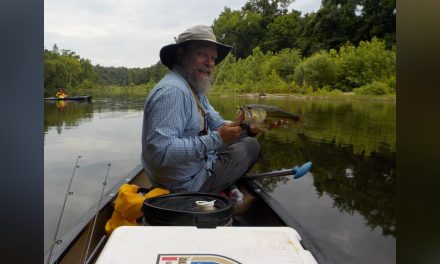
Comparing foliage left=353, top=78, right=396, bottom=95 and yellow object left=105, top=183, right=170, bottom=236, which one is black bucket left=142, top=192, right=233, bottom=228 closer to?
yellow object left=105, top=183, right=170, bottom=236

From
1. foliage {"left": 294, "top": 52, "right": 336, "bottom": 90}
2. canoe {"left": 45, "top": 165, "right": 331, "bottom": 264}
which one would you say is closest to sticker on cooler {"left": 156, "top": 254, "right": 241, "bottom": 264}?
canoe {"left": 45, "top": 165, "right": 331, "bottom": 264}

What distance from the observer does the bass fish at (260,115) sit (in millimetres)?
2464

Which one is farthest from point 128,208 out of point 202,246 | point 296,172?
point 296,172

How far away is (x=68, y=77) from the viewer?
120 ft

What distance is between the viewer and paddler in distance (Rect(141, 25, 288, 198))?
7.14 ft

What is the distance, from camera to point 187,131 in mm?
2369

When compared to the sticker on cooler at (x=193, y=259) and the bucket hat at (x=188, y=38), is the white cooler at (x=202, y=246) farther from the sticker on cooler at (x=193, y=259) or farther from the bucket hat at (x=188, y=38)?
the bucket hat at (x=188, y=38)

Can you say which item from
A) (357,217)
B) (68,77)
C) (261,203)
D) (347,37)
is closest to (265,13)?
(347,37)

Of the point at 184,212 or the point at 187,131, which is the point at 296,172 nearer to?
the point at 187,131

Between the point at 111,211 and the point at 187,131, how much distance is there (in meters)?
0.80

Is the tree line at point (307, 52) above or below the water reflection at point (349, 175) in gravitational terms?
above

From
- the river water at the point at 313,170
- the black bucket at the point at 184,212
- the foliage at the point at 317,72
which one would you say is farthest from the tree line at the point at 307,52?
the black bucket at the point at 184,212

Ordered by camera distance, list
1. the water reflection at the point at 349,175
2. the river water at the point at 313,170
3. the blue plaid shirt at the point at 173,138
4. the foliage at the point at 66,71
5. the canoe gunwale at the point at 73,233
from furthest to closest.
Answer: the foliage at the point at 66,71
the water reflection at the point at 349,175
the river water at the point at 313,170
the blue plaid shirt at the point at 173,138
the canoe gunwale at the point at 73,233

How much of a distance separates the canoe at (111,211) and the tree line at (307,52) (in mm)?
14197
